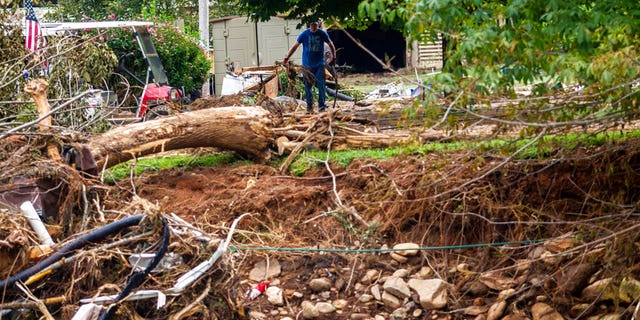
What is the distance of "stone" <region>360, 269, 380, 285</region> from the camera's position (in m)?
7.59

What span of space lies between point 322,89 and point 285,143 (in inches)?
159

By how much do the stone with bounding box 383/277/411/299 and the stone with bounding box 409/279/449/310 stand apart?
0.06 m

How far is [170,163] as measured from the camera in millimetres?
9898

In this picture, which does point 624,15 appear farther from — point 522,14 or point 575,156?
point 575,156

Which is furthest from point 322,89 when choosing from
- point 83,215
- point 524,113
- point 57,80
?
point 83,215

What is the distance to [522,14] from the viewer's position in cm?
573

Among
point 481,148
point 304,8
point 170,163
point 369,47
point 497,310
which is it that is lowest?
point 497,310

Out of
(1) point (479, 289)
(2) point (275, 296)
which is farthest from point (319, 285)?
(1) point (479, 289)

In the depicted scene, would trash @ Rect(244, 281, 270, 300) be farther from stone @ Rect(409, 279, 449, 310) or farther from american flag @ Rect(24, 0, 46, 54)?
american flag @ Rect(24, 0, 46, 54)

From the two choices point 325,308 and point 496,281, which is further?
point 325,308

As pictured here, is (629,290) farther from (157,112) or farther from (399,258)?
(157,112)

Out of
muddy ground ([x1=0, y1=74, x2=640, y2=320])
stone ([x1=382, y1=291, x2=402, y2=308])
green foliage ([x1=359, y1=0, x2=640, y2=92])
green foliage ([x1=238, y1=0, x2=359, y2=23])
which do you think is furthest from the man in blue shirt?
green foliage ([x1=359, y1=0, x2=640, y2=92])

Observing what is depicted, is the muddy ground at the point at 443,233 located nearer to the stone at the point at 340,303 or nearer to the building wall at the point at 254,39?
the stone at the point at 340,303

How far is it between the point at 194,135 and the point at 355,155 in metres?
1.61
